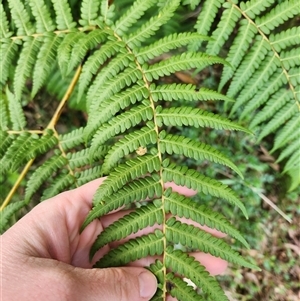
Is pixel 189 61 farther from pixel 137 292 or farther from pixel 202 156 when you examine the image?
pixel 137 292

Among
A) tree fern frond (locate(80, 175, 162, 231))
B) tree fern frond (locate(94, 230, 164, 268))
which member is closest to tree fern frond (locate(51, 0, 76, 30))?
tree fern frond (locate(80, 175, 162, 231))

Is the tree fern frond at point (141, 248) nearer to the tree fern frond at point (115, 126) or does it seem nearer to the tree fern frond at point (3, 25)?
the tree fern frond at point (115, 126)

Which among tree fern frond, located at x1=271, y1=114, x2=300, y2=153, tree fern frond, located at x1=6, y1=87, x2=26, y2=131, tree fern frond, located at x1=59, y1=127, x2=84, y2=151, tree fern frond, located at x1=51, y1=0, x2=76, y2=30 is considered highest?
tree fern frond, located at x1=271, y1=114, x2=300, y2=153

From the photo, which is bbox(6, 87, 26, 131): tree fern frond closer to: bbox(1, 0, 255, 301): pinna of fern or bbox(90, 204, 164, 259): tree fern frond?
bbox(1, 0, 255, 301): pinna of fern

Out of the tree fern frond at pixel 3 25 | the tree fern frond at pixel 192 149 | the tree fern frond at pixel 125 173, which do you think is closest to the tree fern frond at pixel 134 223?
the tree fern frond at pixel 125 173

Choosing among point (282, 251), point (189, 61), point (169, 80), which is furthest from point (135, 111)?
point (282, 251)
